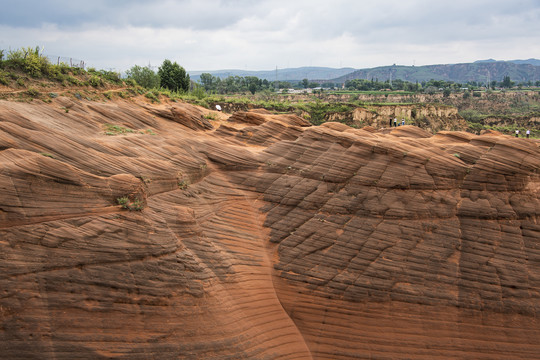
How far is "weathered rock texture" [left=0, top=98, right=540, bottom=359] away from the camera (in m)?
10.2

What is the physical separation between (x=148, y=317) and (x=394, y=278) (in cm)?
978

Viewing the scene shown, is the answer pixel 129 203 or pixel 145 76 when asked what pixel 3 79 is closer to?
pixel 129 203

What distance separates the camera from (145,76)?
42844mm

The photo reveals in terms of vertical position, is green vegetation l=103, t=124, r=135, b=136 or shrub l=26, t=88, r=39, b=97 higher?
shrub l=26, t=88, r=39, b=97

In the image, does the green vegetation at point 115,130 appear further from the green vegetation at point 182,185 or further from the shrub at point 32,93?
the green vegetation at point 182,185

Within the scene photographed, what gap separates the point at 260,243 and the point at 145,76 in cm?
3373

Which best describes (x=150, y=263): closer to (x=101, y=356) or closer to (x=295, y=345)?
(x=101, y=356)

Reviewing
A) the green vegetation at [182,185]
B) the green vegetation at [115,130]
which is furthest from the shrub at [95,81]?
the green vegetation at [182,185]

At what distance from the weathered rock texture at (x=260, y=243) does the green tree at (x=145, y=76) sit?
77.5 ft

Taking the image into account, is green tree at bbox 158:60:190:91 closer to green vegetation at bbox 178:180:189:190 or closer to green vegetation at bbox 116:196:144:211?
green vegetation at bbox 178:180:189:190

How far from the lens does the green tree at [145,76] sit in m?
42.4

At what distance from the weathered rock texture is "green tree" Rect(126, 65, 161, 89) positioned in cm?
2361

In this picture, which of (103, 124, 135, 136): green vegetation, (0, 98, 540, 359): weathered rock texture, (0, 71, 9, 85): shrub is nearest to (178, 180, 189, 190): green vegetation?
(0, 98, 540, 359): weathered rock texture

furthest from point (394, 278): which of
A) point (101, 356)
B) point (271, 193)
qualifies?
point (101, 356)
